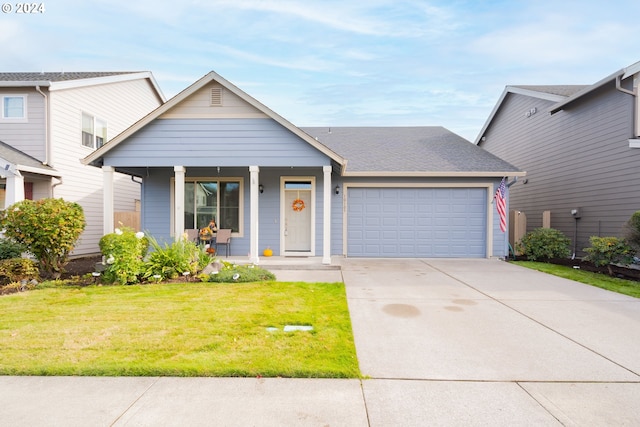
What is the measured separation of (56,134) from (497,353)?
13012 millimetres

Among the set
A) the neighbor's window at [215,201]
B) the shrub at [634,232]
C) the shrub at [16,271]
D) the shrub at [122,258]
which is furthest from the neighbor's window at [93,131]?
the shrub at [634,232]

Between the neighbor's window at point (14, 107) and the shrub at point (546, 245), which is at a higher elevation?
the neighbor's window at point (14, 107)

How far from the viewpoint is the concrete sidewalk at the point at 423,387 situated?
2625 mm

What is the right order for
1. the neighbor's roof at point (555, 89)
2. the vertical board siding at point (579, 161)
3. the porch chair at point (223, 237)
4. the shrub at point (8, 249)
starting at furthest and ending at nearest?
the neighbor's roof at point (555, 89) → the porch chair at point (223, 237) → the vertical board siding at point (579, 161) → the shrub at point (8, 249)

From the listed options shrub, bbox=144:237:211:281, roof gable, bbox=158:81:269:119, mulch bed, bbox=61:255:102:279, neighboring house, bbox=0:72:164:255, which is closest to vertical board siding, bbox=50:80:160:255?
neighboring house, bbox=0:72:164:255

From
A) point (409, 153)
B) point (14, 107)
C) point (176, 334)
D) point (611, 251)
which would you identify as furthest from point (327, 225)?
point (14, 107)

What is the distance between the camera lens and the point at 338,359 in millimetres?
3570

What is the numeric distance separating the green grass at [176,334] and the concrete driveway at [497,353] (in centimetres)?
46

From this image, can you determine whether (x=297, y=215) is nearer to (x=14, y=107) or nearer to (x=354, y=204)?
(x=354, y=204)

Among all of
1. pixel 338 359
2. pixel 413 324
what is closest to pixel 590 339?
pixel 413 324

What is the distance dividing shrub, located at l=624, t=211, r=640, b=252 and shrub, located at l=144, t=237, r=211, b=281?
9.83 m

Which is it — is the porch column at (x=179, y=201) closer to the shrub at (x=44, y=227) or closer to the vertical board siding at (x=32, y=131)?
the shrub at (x=44, y=227)

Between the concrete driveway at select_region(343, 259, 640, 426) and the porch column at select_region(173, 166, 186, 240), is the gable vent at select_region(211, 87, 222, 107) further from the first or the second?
the concrete driveway at select_region(343, 259, 640, 426)

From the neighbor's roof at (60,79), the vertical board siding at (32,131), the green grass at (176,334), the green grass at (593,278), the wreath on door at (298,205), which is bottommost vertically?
the green grass at (593,278)
